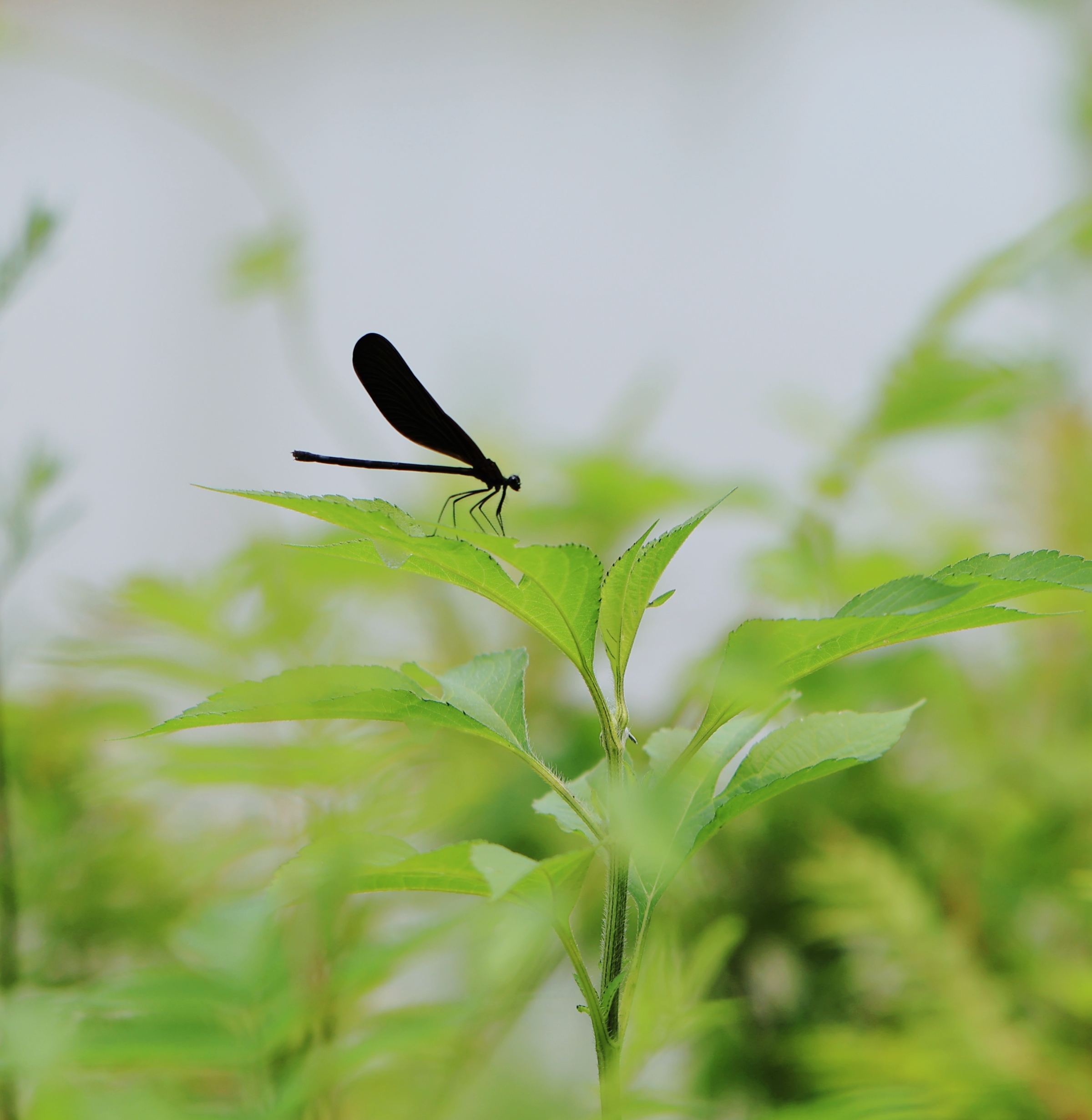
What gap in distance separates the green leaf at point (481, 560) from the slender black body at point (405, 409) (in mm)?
75

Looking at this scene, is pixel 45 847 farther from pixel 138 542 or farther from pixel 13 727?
pixel 138 542

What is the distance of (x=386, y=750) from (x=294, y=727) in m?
0.13

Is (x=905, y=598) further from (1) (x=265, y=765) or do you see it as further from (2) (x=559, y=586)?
(1) (x=265, y=765)

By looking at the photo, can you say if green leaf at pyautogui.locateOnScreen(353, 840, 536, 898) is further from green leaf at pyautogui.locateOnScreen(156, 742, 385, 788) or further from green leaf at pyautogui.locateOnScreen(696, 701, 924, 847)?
green leaf at pyautogui.locateOnScreen(156, 742, 385, 788)

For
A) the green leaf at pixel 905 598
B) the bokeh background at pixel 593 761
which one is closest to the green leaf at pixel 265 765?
the bokeh background at pixel 593 761

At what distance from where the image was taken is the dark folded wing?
24 centimetres

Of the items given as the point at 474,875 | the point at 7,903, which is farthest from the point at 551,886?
the point at 7,903

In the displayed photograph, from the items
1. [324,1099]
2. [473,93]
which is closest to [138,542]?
[473,93]

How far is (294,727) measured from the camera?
436 millimetres

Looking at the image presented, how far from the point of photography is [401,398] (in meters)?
0.25

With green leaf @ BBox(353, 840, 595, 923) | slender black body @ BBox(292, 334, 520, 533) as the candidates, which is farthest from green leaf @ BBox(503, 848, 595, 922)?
slender black body @ BBox(292, 334, 520, 533)

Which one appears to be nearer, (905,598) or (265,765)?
(905,598)

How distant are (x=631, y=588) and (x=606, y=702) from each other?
0.02m

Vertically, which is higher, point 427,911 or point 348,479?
point 348,479
